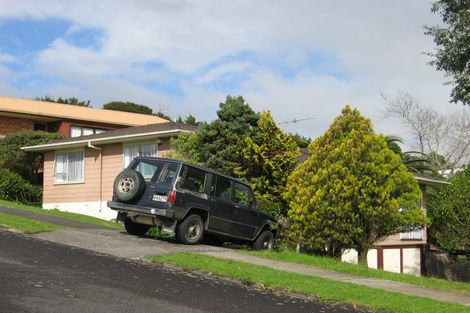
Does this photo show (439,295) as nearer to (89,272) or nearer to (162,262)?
(162,262)

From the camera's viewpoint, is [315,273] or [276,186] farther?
[276,186]

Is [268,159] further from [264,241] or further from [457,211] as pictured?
[457,211]

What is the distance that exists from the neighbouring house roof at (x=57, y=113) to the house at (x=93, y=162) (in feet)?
19.1

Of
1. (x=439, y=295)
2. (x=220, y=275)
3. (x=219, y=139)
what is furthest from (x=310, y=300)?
(x=219, y=139)

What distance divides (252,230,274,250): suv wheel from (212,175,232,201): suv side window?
1433 millimetres

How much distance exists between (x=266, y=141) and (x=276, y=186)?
4.38ft

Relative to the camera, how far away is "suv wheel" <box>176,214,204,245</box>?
13539 mm

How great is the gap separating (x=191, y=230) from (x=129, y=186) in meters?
1.72

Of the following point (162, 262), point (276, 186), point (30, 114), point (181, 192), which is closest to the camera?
point (162, 262)

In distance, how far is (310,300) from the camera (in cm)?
904

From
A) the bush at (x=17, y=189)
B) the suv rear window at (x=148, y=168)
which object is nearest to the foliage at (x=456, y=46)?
the suv rear window at (x=148, y=168)

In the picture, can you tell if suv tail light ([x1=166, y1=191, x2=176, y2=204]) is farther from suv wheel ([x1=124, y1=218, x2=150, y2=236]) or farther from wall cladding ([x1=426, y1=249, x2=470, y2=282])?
wall cladding ([x1=426, y1=249, x2=470, y2=282])

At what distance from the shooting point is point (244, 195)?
14.9 m

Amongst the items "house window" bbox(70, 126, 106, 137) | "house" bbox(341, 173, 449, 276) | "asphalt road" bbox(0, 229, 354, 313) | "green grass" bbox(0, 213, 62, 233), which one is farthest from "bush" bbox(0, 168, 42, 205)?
"asphalt road" bbox(0, 229, 354, 313)
